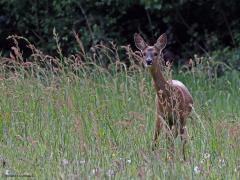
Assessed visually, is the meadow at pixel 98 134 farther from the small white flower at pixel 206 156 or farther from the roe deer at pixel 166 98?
the roe deer at pixel 166 98

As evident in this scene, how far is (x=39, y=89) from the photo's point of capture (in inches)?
337

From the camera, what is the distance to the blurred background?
1421 centimetres

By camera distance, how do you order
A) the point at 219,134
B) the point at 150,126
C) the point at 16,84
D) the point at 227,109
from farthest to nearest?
the point at 227,109 → the point at 16,84 → the point at 150,126 → the point at 219,134

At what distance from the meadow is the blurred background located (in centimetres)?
451

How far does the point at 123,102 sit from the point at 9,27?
7.17 m

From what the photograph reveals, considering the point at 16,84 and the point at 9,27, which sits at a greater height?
the point at 9,27

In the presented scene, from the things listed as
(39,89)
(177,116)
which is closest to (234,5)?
(39,89)

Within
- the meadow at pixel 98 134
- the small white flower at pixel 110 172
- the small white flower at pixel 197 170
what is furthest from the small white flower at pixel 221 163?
the small white flower at pixel 110 172

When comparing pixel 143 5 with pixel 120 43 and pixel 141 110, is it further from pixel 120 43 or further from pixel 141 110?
pixel 141 110

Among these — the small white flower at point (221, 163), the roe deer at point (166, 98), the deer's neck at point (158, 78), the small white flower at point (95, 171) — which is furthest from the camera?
the deer's neck at point (158, 78)

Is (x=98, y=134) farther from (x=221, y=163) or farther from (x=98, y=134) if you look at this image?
(x=221, y=163)

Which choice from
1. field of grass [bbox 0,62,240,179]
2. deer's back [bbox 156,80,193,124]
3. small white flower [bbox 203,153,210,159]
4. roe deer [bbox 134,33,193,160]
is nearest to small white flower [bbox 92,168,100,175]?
field of grass [bbox 0,62,240,179]

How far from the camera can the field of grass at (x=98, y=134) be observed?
19.9 ft

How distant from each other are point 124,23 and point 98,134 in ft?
25.7
